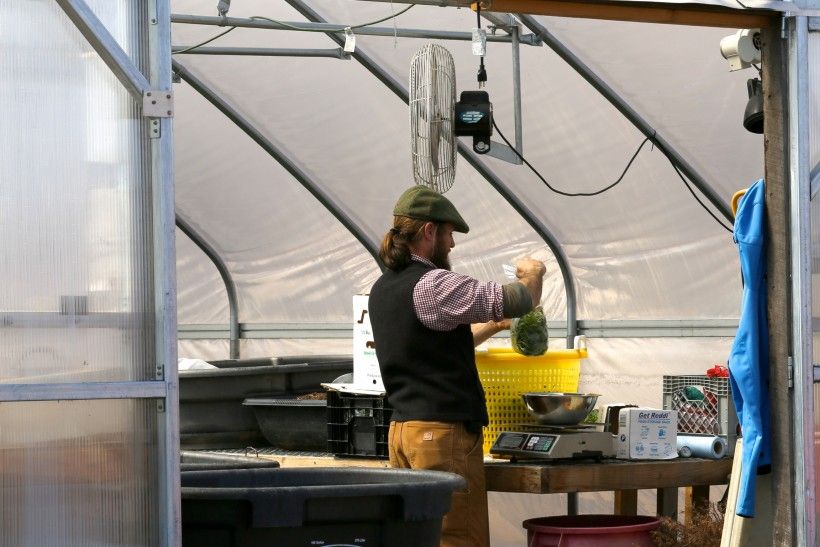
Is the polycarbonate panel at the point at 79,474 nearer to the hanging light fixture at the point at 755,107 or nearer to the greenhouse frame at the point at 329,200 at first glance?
the greenhouse frame at the point at 329,200

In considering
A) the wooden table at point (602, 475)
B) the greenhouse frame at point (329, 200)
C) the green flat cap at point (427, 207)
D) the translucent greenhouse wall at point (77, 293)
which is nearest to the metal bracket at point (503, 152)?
the greenhouse frame at point (329, 200)

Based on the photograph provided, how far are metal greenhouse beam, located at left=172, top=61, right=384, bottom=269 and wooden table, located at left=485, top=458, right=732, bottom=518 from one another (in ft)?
9.89

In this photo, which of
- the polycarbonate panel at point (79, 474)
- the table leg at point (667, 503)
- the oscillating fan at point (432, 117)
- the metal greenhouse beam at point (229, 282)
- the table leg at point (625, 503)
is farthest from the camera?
the metal greenhouse beam at point (229, 282)

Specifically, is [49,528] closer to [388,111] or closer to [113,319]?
[113,319]

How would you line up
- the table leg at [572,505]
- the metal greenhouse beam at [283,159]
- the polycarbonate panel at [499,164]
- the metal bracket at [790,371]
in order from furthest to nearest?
the metal greenhouse beam at [283,159] < the polycarbonate panel at [499,164] < the table leg at [572,505] < the metal bracket at [790,371]

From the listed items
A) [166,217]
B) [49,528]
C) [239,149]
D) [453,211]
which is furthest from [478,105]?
[239,149]

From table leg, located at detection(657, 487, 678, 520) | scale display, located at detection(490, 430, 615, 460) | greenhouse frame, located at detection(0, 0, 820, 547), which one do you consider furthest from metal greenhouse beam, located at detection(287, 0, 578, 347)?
scale display, located at detection(490, 430, 615, 460)

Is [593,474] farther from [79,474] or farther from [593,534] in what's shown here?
[79,474]

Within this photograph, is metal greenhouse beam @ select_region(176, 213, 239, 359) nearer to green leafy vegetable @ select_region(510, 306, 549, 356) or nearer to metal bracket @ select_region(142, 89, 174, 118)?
green leafy vegetable @ select_region(510, 306, 549, 356)

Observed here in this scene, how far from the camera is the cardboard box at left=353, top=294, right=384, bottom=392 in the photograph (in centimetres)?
472

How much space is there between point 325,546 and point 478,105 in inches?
90.5

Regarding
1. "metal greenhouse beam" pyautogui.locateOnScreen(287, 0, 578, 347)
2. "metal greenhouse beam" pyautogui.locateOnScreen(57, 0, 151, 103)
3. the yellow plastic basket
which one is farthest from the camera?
"metal greenhouse beam" pyautogui.locateOnScreen(287, 0, 578, 347)

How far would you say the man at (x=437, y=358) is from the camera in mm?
3980

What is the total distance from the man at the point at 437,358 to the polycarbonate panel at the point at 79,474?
3.68 ft
